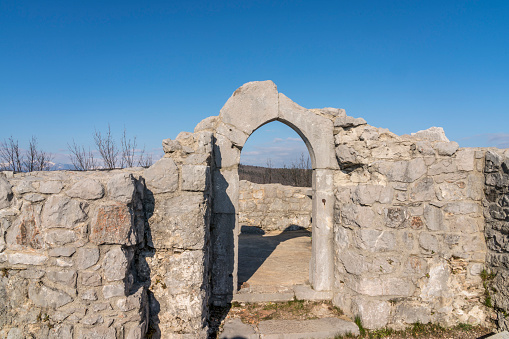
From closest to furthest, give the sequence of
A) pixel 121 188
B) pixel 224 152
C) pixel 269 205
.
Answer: pixel 121 188, pixel 224 152, pixel 269 205

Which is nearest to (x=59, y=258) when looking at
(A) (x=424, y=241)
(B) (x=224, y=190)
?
(B) (x=224, y=190)

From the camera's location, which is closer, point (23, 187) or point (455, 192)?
point (23, 187)

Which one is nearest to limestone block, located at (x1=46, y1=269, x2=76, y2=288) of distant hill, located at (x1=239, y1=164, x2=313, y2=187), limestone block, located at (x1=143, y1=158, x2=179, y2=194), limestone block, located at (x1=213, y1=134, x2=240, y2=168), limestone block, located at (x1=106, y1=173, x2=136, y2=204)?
limestone block, located at (x1=106, y1=173, x2=136, y2=204)

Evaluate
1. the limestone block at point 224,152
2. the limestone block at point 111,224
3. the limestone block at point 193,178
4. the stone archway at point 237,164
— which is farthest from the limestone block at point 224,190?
the limestone block at point 111,224

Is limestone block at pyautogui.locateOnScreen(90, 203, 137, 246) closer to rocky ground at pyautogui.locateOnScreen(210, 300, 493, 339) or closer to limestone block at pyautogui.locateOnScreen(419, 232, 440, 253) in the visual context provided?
rocky ground at pyautogui.locateOnScreen(210, 300, 493, 339)

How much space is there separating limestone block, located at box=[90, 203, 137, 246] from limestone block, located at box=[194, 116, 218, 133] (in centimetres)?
191

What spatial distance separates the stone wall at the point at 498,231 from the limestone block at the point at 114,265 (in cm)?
415

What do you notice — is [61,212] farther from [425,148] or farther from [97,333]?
[425,148]

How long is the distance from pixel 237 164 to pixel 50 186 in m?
2.36

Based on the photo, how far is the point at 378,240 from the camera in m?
3.97

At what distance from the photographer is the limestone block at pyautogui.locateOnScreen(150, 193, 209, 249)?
318 centimetres

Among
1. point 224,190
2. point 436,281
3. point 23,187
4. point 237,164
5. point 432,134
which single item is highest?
point 432,134

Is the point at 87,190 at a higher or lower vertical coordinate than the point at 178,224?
higher

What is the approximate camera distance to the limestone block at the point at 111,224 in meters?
2.65
